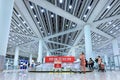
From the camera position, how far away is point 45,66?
40.3ft

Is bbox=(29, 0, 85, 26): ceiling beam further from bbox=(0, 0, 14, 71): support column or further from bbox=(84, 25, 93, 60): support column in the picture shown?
bbox=(0, 0, 14, 71): support column

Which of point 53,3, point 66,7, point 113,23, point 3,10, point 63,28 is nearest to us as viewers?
point 3,10

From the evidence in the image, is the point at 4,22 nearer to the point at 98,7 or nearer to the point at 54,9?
the point at 54,9

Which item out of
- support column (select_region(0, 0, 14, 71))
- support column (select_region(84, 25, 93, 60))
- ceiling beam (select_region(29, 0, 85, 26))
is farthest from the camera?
support column (select_region(84, 25, 93, 60))

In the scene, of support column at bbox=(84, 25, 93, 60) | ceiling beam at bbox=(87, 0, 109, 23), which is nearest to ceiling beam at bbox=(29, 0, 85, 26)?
support column at bbox=(84, 25, 93, 60)

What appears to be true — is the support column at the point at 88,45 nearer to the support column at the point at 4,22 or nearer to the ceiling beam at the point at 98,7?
the ceiling beam at the point at 98,7

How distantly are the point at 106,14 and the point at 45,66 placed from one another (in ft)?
29.8

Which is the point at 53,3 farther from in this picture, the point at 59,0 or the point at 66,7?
the point at 66,7

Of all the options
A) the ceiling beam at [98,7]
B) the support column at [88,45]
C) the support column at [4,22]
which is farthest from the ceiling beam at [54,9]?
the support column at [4,22]

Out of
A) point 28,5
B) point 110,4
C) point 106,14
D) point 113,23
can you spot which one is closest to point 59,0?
point 28,5

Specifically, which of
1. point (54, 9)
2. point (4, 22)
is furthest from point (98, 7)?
point (4, 22)

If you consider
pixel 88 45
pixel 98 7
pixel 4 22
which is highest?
pixel 98 7

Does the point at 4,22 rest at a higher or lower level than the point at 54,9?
lower

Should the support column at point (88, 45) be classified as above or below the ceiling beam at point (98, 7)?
below
